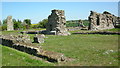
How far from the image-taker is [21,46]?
1500cm

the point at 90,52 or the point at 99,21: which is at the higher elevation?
the point at 99,21

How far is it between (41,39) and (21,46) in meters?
6.49

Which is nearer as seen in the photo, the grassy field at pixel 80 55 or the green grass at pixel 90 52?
the grassy field at pixel 80 55

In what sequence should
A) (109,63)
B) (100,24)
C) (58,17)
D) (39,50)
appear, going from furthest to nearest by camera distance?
1. (100,24)
2. (58,17)
3. (39,50)
4. (109,63)

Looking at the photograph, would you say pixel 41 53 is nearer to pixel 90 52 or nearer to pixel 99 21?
pixel 90 52

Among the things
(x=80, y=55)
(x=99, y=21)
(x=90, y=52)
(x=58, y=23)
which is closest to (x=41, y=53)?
(x=80, y=55)

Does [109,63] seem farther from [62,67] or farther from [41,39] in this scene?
[41,39]

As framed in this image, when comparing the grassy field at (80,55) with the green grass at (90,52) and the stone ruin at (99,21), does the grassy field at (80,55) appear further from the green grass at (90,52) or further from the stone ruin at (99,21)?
the stone ruin at (99,21)

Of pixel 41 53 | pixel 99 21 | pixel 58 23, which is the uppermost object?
pixel 99 21

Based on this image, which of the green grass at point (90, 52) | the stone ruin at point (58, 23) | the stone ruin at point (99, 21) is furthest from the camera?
the stone ruin at point (99, 21)

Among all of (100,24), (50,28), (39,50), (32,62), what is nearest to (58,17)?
(50,28)

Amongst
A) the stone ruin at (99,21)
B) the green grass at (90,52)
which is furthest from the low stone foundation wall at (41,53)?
the stone ruin at (99,21)

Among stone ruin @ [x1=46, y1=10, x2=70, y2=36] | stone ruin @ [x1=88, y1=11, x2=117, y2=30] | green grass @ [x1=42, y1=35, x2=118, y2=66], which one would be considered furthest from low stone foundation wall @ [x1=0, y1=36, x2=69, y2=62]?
stone ruin @ [x1=88, y1=11, x2=117, y2=30]

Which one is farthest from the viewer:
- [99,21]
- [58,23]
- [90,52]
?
[99,21]
